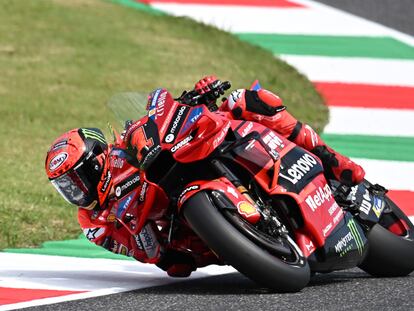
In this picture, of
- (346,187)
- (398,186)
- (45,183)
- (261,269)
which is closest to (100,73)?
(45,183)

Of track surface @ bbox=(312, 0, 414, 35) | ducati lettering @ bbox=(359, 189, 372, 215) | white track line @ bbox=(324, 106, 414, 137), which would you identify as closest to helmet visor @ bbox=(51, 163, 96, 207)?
ducati lettering @ bbox=(359, 189, 372, 215)

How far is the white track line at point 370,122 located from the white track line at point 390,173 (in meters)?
0.87

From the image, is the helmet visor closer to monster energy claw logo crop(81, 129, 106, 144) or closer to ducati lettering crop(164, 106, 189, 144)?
monster energy claw logo crop(81, 129, 106, 144)

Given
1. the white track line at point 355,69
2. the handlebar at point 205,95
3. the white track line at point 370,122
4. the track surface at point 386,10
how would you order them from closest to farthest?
the handlebar at point 205,95, the white track line at point 370,122, the white track line at point 355,69, the track surface at point 386,10

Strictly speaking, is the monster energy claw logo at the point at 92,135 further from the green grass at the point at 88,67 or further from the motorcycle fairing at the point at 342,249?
the green grass at the point at 88,67

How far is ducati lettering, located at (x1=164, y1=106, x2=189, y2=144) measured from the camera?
6.57 meters

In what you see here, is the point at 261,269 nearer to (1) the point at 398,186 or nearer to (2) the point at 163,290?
(2) the point at 163,290

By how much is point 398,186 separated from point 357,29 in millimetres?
4455

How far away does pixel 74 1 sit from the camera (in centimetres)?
1524

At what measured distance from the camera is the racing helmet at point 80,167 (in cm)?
664

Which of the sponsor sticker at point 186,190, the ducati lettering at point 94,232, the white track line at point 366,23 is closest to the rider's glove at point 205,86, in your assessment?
the sponsor sticker at point 186,190

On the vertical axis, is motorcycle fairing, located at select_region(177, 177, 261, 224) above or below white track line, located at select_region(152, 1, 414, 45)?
above

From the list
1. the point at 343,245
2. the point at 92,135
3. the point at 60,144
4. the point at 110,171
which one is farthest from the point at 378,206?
the point at 60,144

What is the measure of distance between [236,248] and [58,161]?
1.10m
